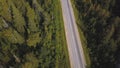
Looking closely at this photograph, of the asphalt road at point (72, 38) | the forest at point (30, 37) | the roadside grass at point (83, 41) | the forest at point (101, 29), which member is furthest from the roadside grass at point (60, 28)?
the forest at point (101, 29)

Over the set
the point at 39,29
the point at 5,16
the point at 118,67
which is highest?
the point at 5,16

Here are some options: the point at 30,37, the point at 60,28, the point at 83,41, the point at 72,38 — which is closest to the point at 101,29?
the point at 83,41

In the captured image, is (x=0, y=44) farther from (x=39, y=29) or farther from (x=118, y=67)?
(x=118, y=67)

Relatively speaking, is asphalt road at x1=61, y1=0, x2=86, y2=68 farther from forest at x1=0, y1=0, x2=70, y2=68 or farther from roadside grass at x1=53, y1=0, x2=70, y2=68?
forest at x1=0, y1=0, x2=70, y2=68

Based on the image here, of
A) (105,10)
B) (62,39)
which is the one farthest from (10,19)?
(105,10)

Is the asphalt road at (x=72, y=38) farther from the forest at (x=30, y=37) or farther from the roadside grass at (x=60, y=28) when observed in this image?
the forest at (x=30, y=37)

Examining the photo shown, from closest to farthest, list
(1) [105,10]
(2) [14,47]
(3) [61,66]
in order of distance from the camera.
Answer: (3) [61,66] < (2) [14,47] < (1) [105,10]

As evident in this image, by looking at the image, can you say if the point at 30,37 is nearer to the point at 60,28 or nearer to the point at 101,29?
the point at 60,28
